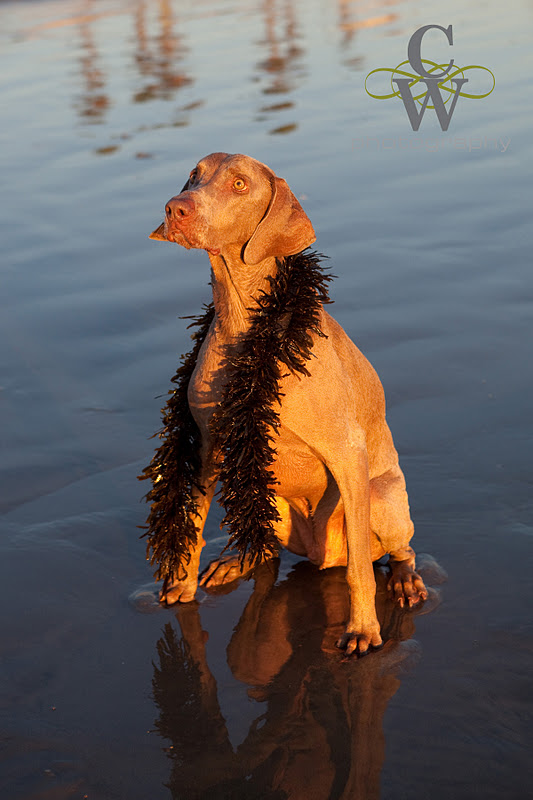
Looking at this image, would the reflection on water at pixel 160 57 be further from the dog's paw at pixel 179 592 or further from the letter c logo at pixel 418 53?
the dog's paw at pixel 179 592

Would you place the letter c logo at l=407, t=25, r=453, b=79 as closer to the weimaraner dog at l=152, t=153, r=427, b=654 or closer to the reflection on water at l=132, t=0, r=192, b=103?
the reflection on water at l=132, t=0, r=192, b=103

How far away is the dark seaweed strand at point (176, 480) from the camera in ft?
14.0

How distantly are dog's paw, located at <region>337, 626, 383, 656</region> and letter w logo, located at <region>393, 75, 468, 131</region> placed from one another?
9662 millimetres

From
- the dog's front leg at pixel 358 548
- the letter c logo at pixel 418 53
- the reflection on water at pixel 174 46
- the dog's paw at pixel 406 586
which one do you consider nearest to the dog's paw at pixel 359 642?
the dog's front leg at pixel 358 548

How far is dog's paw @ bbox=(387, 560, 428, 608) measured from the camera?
169 inches

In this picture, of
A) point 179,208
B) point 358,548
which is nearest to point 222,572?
point 358,548

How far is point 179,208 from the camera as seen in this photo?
355 centimetres

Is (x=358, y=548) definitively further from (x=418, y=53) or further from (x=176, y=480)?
(x=418, y=53)

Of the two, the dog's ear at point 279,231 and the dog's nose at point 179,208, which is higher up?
the dog's nose at point 179,208

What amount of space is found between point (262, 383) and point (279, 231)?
63 cm

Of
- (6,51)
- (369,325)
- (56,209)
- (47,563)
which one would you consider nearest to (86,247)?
(56,209)

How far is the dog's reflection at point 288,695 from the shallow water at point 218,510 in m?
0.01

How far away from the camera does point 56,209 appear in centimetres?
1026

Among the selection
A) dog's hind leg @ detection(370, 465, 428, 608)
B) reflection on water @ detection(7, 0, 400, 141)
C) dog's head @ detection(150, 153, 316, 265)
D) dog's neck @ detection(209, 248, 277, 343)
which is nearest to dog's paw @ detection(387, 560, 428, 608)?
dog's hind leg @ detection(370, 465, 428, 608)
